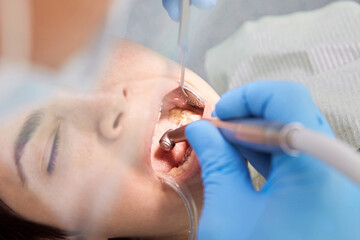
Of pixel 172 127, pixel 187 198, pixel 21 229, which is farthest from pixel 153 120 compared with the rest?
pixel 21 229

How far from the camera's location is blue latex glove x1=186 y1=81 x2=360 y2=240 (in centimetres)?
66

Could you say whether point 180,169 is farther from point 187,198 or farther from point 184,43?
point 184,43

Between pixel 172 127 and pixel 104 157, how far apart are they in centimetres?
25

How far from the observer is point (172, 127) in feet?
3.34

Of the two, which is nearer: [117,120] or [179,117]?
[117,120]

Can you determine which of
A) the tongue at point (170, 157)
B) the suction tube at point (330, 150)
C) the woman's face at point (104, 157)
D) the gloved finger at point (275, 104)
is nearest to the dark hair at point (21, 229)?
the woman's face at point (104, 157)

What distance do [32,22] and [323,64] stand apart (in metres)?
1.10

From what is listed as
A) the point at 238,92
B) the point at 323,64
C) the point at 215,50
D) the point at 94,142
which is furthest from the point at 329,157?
the point at 215,50

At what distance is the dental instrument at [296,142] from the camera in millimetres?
439

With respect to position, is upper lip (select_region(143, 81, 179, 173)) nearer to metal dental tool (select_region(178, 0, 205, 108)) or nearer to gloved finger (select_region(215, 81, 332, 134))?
metal dental tool (select_region(178, 0, 205, 108))

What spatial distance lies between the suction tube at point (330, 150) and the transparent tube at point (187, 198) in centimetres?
48

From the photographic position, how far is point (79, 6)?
51 cm

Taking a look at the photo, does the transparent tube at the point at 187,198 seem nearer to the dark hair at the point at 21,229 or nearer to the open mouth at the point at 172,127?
the open mouth at the point at 172,127

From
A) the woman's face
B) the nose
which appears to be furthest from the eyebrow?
the nose
